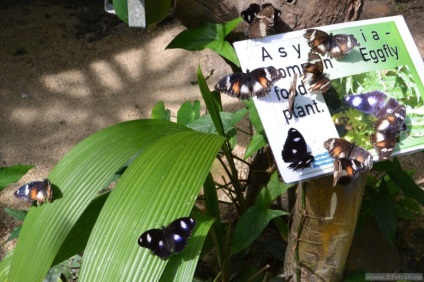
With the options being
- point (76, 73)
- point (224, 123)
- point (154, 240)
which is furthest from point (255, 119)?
point (76, 73)

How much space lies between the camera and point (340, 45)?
4.43 feet

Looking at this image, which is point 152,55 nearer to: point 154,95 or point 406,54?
point 154,95

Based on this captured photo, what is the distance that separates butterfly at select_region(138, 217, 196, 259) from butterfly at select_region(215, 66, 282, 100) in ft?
1.03

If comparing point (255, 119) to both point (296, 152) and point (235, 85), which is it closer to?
point (235, 85)

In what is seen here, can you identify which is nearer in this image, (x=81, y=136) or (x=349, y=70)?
(x=349, y=70)

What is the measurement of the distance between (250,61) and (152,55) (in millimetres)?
1794

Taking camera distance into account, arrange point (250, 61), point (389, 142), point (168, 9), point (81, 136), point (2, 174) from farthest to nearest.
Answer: point (81, 136), point (2, 174), point (168, 9), point (250, 61), point (389, 142)

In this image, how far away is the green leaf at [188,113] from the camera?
6.71 feet

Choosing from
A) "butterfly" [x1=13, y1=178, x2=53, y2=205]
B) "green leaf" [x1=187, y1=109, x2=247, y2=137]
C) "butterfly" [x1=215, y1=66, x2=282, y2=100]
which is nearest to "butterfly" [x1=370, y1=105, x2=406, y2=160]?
"butterfly" [x1=215, y1=66, x2=282, y2=100]

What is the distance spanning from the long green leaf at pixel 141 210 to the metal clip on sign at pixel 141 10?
1.16 ft

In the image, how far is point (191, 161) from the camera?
1368 millimetres

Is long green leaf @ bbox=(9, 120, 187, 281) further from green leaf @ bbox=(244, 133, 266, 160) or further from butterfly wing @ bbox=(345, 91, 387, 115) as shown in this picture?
butterfly wing @ bbox=(345, 91, 387, 115)

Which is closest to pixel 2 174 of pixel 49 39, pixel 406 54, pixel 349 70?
pixel 349 70

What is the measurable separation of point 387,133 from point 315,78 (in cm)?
20
